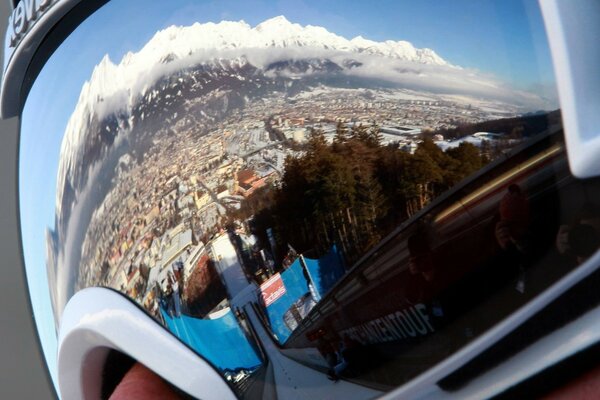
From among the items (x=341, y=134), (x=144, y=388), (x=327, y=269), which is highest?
(x=341, y=134)

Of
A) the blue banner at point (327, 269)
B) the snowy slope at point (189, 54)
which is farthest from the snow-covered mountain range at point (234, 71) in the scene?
the blue banner at point (327, 269)

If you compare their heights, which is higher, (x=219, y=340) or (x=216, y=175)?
(x=216, y=175)

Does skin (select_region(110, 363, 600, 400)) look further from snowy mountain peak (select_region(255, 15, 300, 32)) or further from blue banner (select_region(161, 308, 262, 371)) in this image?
snowy mountain peak (select_region(255, 15, 300, 32))

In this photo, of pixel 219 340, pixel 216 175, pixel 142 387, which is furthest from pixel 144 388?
pixel 216 175

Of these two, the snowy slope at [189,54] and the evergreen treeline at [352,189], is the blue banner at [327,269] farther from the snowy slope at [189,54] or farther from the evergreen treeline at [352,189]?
the snowy slope at [189,54]

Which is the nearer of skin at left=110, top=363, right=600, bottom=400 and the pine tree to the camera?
the pine tree

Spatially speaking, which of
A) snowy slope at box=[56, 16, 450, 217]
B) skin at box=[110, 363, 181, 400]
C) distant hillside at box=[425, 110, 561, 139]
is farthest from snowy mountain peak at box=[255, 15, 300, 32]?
skin at box=[110, 363, 181, 400]

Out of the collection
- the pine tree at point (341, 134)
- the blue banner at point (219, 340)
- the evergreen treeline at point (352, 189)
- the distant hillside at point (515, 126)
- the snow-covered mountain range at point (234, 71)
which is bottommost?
the blue banner at point (219, 340)

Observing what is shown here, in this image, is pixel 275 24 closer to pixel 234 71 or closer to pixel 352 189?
pixel 234 71

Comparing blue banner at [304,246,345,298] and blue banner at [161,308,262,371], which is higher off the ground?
blue banner at [304,246,345,298]
